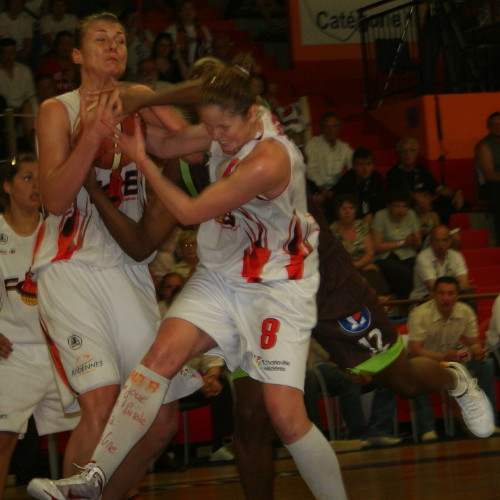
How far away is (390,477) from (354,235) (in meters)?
3.47

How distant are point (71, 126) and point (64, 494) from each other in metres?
1.49

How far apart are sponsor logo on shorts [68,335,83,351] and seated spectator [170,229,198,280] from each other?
4.12 meters

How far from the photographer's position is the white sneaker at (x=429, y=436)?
7754 mm

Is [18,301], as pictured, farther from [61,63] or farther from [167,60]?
[167,60]

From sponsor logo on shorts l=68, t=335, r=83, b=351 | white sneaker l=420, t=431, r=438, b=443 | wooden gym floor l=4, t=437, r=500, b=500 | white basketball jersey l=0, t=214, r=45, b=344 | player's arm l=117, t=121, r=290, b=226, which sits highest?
player's arm l=117, t=121, r=290, b=226

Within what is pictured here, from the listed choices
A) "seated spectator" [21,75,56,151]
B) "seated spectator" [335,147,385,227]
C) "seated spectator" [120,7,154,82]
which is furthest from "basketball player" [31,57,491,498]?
"seated spectator" [120,7,154,82]

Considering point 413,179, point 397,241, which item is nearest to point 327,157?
point 413,179

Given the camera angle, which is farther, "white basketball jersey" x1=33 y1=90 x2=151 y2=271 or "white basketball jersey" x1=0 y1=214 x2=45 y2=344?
"white basketball jersey" x1=0 y1=214 x2=45 y2=344

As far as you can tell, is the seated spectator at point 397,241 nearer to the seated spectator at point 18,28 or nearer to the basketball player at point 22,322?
the basketball player at point 22,322

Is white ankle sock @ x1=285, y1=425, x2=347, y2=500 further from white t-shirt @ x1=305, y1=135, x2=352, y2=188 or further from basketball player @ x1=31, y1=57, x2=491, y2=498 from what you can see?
white t-shirt @ x1=305, y1=135, x2=352, y2=188

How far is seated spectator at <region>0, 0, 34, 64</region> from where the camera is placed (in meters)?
11.5

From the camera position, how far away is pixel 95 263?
14.2ft

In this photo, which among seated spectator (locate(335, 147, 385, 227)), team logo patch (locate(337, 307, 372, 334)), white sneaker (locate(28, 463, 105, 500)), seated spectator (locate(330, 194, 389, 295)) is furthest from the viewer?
seated spectator (locate(335, 147, 385, 227))

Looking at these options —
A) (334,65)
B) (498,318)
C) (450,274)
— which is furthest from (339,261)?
(334,65)
